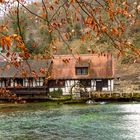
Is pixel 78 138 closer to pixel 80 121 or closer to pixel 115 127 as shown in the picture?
pixel 115 127

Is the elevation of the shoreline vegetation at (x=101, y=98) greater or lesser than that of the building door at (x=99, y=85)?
lesser

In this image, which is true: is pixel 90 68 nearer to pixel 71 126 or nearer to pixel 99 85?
pixel 99 85

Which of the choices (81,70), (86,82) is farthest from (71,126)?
(81,70)

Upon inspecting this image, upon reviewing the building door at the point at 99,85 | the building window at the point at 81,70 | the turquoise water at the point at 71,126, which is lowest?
the turquoise water at the point at 71,126

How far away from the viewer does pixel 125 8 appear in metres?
8.06

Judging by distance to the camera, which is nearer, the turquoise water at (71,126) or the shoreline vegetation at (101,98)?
the turquoise water at (71,126)

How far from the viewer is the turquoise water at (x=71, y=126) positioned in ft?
99.1

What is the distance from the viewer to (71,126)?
3612 cm

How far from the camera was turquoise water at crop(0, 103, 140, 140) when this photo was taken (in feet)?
99.1

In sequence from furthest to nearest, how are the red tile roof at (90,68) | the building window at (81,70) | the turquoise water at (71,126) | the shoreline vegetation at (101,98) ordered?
the building window at (81,70)
the red tile roof at (90,68)
the shoreline vegetation at (101,98)
the turquoise water at (71,126)

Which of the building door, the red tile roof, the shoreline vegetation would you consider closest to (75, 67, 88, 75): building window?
the red tile roof

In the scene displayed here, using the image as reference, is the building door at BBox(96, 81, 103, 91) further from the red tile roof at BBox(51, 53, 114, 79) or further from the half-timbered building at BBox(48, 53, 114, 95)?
the red tile roof at BBox(51, 53, 114, 79)

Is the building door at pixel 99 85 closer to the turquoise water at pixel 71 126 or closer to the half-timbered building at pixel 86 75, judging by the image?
the half-timbered building at pixel 86 75

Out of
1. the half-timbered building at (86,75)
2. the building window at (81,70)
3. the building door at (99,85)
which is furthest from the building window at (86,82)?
the building window at (81,70)
